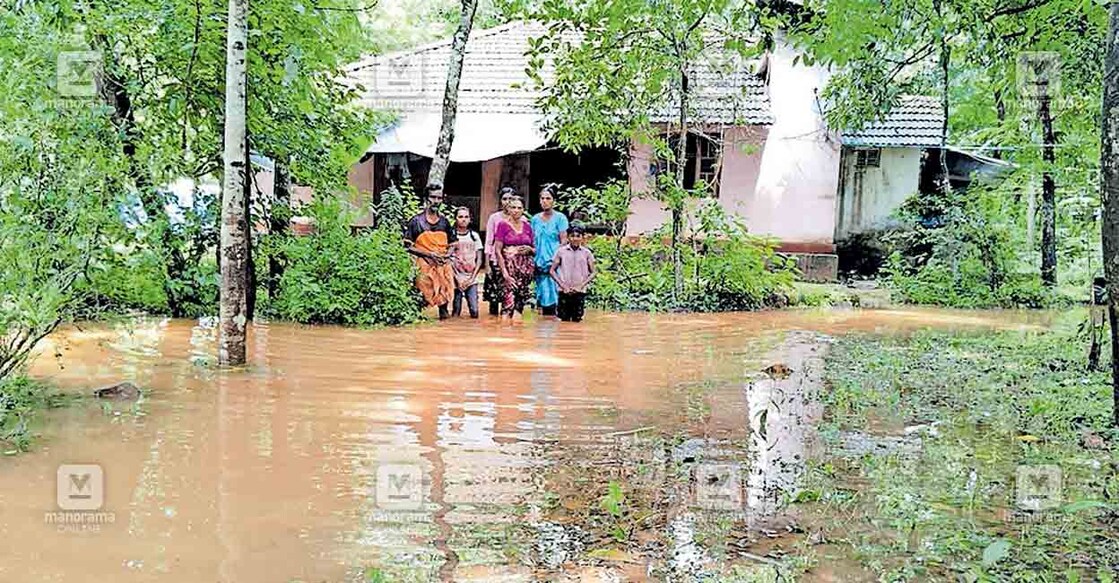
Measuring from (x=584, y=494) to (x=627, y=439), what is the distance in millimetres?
1304

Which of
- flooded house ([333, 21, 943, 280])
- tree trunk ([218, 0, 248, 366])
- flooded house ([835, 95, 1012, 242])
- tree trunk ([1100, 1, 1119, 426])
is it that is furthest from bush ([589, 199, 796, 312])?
tree trunk ([1100, 1, 1119, 426])

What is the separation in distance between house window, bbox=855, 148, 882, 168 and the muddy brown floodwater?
33.2 ft

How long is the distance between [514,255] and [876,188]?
949cm

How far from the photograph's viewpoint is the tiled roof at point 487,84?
58.6ft

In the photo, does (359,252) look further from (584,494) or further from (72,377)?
(584,494)

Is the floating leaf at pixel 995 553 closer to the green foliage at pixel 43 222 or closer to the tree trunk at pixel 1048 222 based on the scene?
the green foliage at pixel 43 222

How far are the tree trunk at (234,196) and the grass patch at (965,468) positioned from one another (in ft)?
15.3

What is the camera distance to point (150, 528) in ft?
15.3

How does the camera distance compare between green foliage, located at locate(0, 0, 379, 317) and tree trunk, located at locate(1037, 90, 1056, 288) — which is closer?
green foliage, located at locate(0, 0, 379, 317)

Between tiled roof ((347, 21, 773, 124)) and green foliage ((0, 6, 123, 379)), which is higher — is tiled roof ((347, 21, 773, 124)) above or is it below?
above

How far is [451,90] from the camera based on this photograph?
1381 cm

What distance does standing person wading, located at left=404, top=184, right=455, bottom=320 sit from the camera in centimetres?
1239

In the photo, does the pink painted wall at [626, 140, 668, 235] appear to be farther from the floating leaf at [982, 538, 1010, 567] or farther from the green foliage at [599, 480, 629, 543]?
the floating leaf at [982, 538, 1010, 567]

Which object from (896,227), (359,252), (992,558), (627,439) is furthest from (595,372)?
(896,227)
